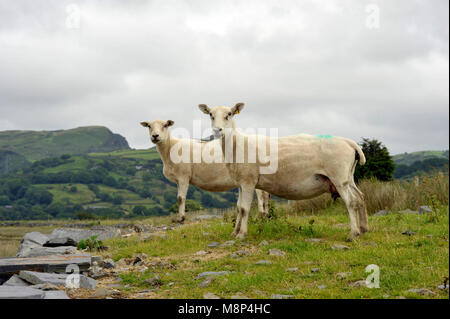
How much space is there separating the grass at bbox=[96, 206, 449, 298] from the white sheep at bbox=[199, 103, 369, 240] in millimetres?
951

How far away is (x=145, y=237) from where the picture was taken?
13445 mm

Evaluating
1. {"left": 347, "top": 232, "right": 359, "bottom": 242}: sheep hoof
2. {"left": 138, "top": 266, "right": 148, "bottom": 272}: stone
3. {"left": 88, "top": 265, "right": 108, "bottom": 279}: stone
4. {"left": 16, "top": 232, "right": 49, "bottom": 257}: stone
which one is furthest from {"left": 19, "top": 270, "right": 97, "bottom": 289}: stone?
{"left": 16, "top": 232, "right": 49, "bottom": 257}: stone

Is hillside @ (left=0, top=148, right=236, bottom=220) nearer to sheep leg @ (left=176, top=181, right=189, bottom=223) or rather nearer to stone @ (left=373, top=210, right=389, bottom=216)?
sheep leg @ (left=176, top=181, right=189, bottom=223)

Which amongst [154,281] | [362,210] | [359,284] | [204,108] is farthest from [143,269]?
[362,210]

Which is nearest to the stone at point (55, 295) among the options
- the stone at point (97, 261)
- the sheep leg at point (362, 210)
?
the stone at point (97, 261)

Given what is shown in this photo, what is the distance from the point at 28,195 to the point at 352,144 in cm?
18161

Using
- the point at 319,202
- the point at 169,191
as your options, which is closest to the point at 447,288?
the point at 319,202

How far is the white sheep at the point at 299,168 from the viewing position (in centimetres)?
1110

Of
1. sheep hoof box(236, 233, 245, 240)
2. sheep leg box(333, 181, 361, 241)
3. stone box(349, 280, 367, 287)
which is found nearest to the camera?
stone box(349, 280, 367, 287)

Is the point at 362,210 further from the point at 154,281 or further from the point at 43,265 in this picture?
the point at 43,265

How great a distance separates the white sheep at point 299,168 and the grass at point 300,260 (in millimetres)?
951

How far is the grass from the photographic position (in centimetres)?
686
